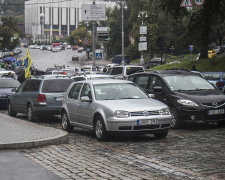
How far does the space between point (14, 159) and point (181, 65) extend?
39.6 meters

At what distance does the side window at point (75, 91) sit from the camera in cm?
1432

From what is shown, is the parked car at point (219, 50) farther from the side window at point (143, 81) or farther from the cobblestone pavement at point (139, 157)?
the cobblestone pavement at point (139, 157)

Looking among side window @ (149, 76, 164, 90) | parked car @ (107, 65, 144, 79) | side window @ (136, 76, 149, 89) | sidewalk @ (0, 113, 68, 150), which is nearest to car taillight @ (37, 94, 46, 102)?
sidewalk @ (0, 113, 68, 150)

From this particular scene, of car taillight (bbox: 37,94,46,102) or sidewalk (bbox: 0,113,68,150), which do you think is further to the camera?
car taillight (bbox: 37,94,46,102)

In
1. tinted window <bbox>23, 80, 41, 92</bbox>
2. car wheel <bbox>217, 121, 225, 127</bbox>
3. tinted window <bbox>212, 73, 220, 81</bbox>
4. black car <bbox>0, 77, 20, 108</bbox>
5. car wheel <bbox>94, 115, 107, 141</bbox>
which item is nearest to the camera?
car wheel <bbox>94, 115, 107, 141</bbox>

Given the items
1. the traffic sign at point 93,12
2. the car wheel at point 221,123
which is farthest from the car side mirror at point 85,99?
the traffic sign at point 93,12

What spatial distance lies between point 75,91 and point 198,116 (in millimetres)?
3360

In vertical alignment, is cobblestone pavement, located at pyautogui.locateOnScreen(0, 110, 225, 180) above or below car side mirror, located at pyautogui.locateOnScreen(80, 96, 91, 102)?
below

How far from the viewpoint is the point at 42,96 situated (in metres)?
17.8

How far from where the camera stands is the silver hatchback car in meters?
12.0

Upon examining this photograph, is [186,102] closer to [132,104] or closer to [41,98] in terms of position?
[132,104]

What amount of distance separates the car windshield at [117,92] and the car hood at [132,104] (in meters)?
0.40

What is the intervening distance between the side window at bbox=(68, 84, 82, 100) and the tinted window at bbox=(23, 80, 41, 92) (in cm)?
382

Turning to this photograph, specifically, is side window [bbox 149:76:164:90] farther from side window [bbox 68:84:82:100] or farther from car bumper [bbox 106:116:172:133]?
car bumper [bbox 106:116:172:133]
